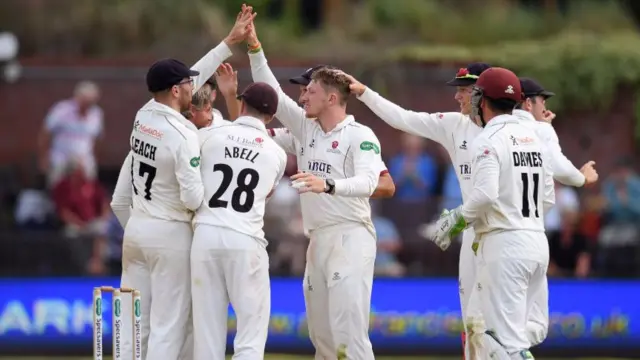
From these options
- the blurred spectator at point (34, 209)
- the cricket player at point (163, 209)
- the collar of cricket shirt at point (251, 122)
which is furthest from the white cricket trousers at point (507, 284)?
the blurred spectator at point (34, 209)

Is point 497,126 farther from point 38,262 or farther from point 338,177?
point 38,262

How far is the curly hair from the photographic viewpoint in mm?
11094

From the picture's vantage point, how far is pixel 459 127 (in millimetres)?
11500

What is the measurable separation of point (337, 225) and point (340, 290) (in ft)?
1.70

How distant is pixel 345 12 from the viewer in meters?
21.8

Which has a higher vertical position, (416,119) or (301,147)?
(416,119)

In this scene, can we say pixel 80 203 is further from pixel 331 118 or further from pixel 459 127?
pixel 459 127

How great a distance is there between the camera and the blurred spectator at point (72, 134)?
699 inches

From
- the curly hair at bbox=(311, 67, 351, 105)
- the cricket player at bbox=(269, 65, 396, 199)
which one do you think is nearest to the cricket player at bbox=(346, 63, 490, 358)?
the curly hair at bbox=(311, 67, 351, 105)

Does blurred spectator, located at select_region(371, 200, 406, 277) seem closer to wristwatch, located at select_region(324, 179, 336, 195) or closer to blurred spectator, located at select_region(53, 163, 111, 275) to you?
→ blurred spectator, located at select_region(53, 163, 111, 275)

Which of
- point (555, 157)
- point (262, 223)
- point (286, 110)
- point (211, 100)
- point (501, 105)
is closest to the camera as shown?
point (501, 105)

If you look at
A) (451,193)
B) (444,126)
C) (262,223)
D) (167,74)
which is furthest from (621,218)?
(167,74)

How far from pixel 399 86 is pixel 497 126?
9.05 m

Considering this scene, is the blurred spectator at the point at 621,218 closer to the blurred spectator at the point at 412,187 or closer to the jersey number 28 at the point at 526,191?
the blurred spectator at the point at 412,187
